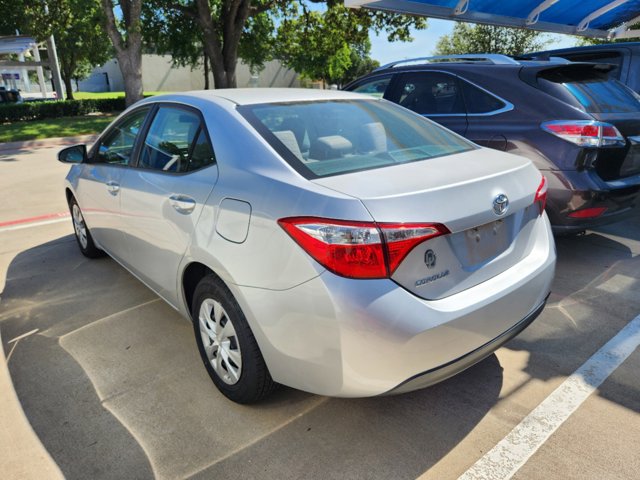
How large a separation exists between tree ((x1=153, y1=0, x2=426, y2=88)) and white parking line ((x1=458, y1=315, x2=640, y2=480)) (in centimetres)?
1897

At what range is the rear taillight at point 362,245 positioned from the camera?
179cm

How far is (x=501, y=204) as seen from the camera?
2.11 meters

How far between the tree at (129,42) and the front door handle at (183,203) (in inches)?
548

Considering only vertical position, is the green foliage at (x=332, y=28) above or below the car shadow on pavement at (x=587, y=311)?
above

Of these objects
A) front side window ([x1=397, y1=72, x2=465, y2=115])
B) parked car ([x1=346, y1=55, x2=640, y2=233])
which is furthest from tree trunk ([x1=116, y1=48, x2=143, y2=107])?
parked car ([x1=346, y1=55, x2=640, y2=233])

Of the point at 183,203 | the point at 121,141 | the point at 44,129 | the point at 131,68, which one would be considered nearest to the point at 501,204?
the point at 183,203

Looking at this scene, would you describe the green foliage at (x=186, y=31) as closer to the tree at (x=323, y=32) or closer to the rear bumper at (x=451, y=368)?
the tree at (x=323, y=32)

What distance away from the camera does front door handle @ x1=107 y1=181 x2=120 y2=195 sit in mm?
3336

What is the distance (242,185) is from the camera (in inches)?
85.7

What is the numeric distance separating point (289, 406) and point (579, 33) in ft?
42.3

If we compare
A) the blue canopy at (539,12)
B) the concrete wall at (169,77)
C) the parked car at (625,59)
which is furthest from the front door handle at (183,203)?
the concrete wall at (169,77)

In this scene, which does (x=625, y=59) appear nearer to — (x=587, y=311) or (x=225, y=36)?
(x=587, y=311)

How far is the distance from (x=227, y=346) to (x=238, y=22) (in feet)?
66.8

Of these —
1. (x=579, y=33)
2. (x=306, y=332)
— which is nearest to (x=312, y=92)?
(x=306, y=332)
